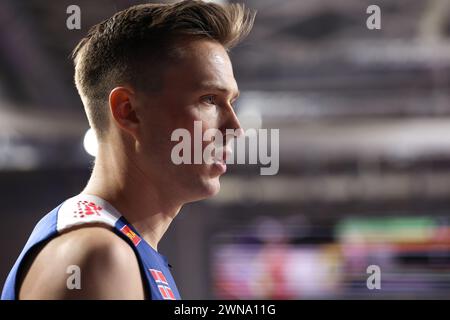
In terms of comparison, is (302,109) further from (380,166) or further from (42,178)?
(42,178)

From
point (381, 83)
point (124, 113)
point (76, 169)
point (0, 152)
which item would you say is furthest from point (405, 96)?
point (124, 113)

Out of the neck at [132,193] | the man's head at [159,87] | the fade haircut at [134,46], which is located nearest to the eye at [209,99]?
the man's head at [159,87]

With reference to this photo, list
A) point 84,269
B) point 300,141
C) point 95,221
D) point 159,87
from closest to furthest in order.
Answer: point 84,269 → point 95,221 → point 159,87 → point 300,141

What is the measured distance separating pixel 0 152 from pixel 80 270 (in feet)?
26.0

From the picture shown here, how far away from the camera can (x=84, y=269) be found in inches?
42.9

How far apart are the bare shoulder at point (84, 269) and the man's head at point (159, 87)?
0.31 meters

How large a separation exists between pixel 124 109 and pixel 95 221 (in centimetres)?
33

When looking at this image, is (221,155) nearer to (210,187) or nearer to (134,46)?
(210,187)

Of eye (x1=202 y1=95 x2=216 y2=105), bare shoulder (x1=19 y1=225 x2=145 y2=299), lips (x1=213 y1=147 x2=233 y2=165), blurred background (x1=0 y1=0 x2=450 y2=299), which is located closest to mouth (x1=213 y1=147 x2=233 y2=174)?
lips (x1=213 y1=147 x2=233 y2=165)

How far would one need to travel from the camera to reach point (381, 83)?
8.35m

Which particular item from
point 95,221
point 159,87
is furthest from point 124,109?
point 95,221

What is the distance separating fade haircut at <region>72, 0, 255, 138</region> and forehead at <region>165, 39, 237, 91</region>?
27mm

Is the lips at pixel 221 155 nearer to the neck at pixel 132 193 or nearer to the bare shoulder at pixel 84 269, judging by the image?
the neck at pixel 132 193

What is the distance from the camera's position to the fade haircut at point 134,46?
148 cm
